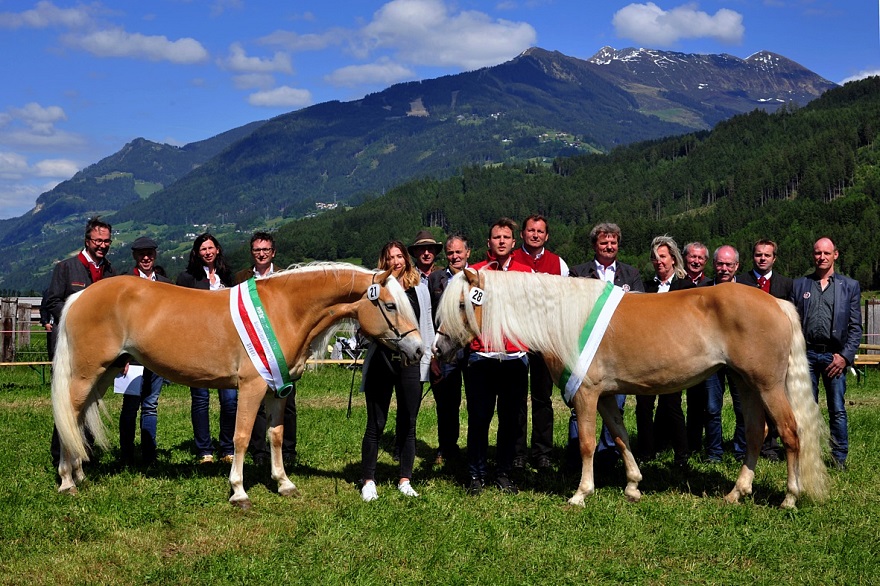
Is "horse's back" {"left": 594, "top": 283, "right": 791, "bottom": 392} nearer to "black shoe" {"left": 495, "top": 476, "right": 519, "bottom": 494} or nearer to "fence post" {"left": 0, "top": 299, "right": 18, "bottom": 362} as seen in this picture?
"black shoe" {"left": 495, "top": 476, "right": 519, "bottom": 494}

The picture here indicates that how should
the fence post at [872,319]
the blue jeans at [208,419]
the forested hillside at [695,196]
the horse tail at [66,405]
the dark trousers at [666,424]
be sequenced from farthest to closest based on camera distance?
the forested hillside at [695,196] → the fence post at [872,319] → the blue jeans at [208,419] → the dark trousers at [666,424] → the horse tail at [66,405]

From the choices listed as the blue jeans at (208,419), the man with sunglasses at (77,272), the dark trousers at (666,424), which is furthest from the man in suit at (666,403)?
the man with sunglasses at (77,272)

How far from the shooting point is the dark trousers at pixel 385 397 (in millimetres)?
6590

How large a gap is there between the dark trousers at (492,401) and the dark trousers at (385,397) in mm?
576

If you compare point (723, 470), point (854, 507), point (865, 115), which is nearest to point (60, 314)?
point (723, 470)

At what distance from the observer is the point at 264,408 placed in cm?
803

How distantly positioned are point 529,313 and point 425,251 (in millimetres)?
2187

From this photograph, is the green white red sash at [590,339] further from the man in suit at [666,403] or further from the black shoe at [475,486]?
the man in suit at [666,403]

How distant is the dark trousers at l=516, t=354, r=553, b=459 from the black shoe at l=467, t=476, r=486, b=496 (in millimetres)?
997

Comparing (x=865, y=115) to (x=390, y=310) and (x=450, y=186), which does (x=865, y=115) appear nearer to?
(x=450, y=186)

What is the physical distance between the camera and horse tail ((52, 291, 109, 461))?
6509 mm

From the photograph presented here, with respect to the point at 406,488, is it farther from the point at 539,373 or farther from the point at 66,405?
the point at 66,405

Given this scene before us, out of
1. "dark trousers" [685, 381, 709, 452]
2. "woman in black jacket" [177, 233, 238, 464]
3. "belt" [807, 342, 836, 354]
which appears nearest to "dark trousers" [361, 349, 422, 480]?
"woman in black jacket" [177, 233, 238, 464]

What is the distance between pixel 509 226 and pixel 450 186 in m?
188
